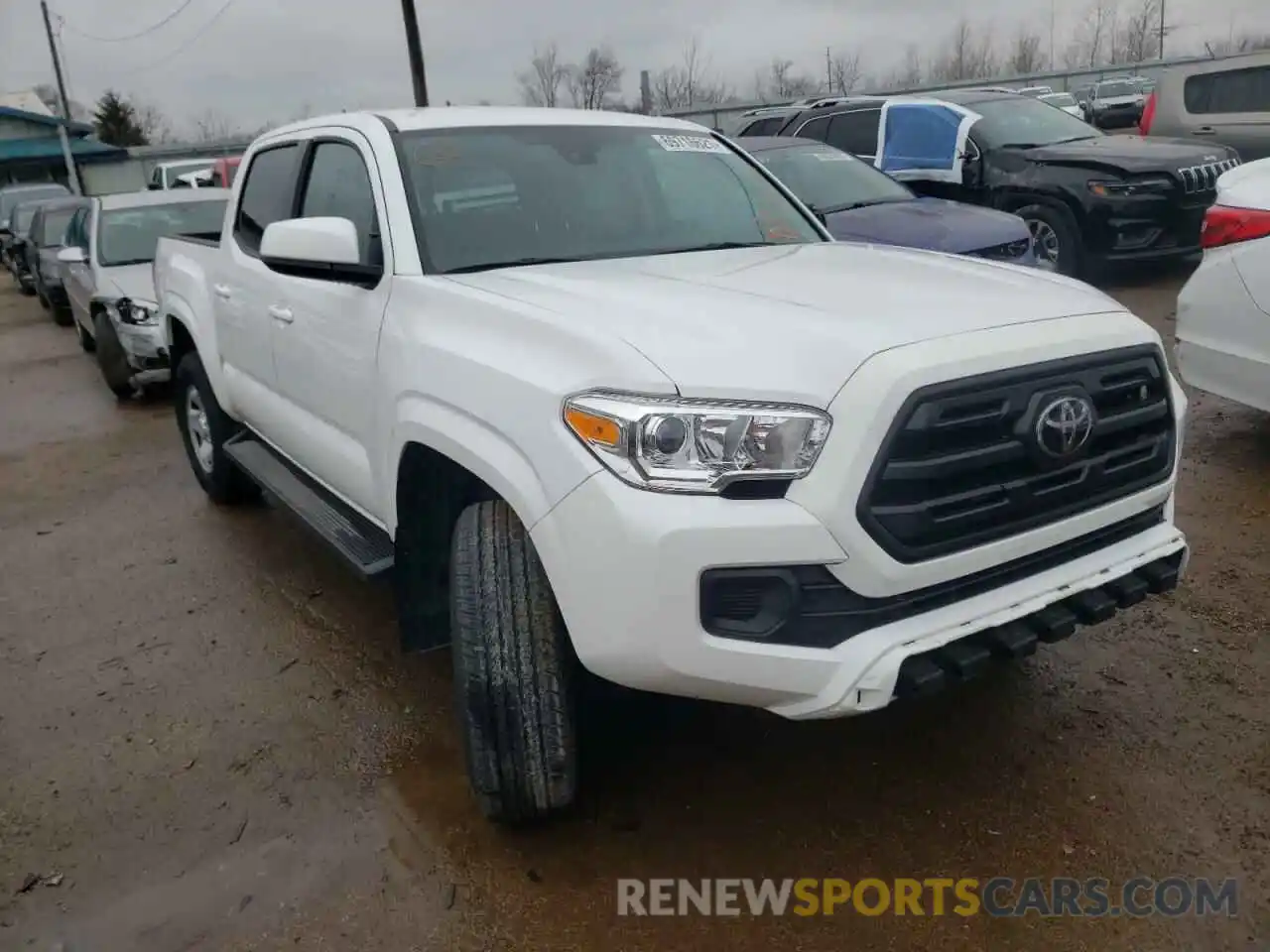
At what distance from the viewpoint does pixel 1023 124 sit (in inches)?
405

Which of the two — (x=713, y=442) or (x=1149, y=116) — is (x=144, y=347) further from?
(x=1149, y=116)

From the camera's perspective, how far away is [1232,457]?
5.32 meters

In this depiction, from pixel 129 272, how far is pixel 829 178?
19.3 ft

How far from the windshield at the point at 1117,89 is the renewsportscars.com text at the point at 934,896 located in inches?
1386

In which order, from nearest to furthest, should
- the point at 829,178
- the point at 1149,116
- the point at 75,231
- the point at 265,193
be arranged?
the point at 265,193 < the point at 829,178 < the point at 1149,116 < the point at 75,231

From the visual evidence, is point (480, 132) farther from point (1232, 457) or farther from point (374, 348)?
point (1232, 457)

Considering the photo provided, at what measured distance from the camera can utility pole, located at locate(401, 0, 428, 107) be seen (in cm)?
2075

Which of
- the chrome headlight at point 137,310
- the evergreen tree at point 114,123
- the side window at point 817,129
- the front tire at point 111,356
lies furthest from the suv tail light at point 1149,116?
the evergreen tree at point 114,123

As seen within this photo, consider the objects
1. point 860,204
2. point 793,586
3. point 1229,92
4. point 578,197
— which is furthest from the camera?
point 1229,92

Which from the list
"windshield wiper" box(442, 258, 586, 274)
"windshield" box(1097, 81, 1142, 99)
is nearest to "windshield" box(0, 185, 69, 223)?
"windshield wiper" box(442, 258, 586, 274)

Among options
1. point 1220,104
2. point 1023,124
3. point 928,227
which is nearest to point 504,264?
point 928,227

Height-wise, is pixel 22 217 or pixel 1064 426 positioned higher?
pixel 1064 426

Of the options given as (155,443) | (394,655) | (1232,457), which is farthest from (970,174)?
(394,655)

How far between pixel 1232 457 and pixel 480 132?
3982mm
